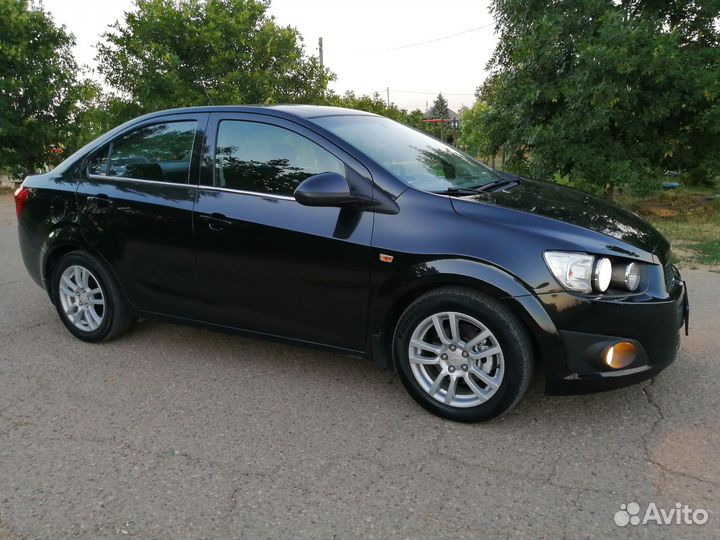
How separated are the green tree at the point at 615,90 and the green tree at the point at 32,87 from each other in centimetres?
1019

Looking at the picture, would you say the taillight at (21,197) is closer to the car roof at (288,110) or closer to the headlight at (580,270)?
the car roof at (288,110)

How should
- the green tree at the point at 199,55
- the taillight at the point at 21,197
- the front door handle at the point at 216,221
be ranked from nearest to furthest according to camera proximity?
the front door handle at the point at 216,221, the taillight at the point at 21,197, the green tree at the point at 199,55

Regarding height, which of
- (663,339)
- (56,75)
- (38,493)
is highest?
(56,75)

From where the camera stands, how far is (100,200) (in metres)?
4.21

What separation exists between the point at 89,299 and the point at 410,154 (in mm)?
2493

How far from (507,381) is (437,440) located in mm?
453

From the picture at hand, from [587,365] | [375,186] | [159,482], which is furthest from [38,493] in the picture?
[587,365]

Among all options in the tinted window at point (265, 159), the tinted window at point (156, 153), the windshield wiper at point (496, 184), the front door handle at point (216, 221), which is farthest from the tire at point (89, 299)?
the windshield wiper at point (496, 184)

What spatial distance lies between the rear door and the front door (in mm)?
139

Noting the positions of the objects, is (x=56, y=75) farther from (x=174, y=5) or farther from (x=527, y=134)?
(x=527, y=134)

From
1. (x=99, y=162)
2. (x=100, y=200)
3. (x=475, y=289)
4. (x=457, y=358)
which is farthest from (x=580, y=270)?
(x=99, y=162)

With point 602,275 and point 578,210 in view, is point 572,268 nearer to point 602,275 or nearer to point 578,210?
point 602,275

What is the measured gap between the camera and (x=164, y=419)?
132 inches

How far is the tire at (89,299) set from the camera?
14.1ft
